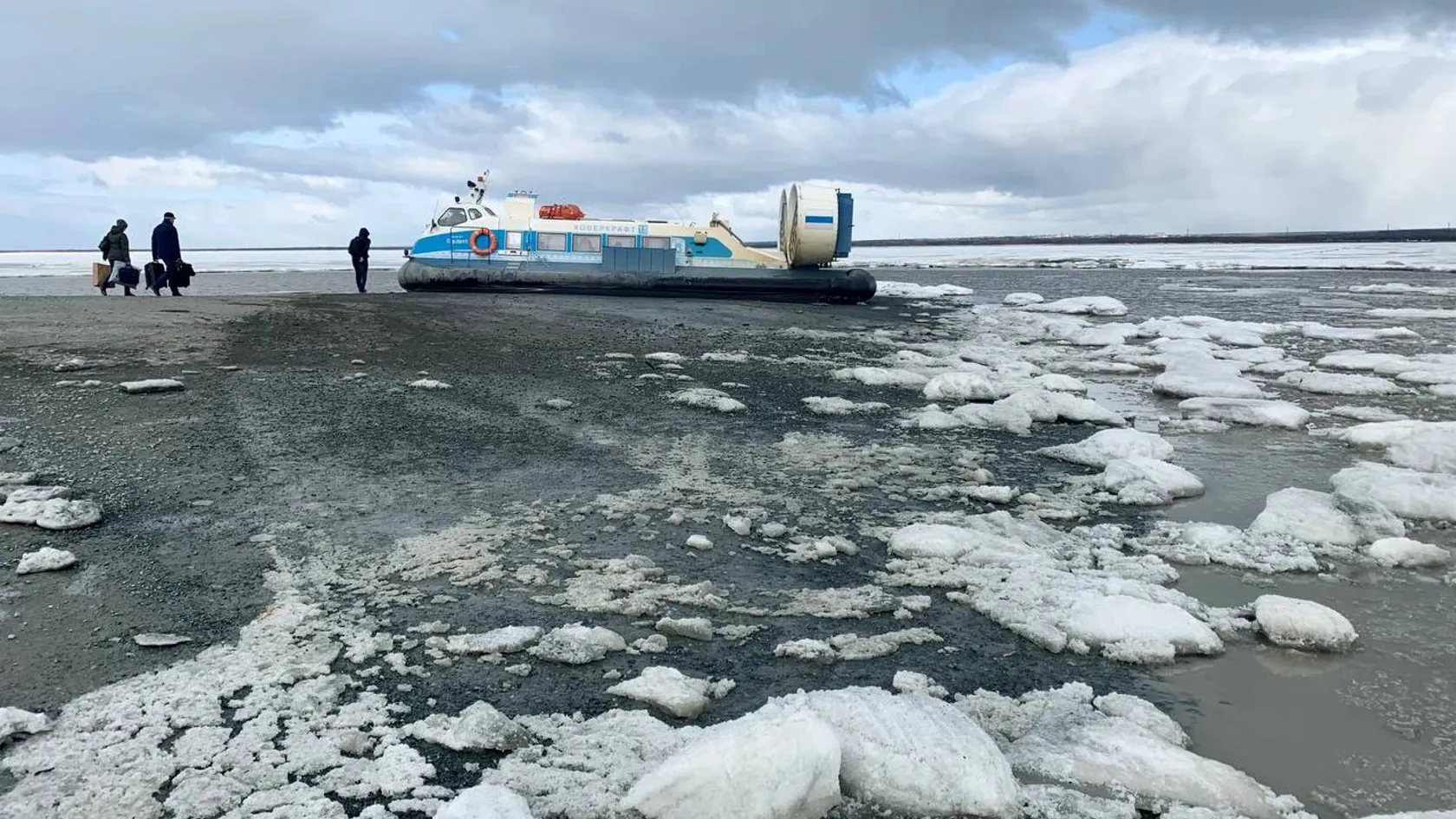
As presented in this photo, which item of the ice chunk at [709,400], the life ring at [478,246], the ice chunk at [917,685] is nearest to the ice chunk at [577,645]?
the ice chunk at [917,685]

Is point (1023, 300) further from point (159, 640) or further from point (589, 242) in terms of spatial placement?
point (159, 640)

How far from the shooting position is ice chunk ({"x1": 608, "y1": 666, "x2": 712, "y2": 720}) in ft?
9.04

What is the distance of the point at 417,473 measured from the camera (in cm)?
520

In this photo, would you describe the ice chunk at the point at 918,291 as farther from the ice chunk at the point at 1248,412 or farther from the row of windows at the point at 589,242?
the ice chunk at the point at 1248,412

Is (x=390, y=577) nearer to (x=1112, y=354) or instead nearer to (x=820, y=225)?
(x=1112, y=354)

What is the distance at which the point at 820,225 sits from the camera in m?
19.1

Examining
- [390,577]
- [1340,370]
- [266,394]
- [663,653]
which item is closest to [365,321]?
[266,394]

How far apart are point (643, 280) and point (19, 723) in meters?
16.3

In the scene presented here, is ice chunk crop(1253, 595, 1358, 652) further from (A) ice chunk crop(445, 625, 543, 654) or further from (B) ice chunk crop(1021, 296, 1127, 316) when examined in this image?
(B) ice chunk crop(1021, 296, 1127, 316)

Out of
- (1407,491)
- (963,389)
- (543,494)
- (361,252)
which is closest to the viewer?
(1407,491)

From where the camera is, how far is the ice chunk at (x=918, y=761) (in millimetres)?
2240

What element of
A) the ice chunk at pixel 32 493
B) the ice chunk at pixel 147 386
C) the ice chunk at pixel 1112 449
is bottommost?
the ice chunk at pixel 1112 449

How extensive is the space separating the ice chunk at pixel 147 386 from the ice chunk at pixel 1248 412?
808 cm

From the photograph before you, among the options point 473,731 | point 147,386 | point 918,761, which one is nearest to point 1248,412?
point 918,761
